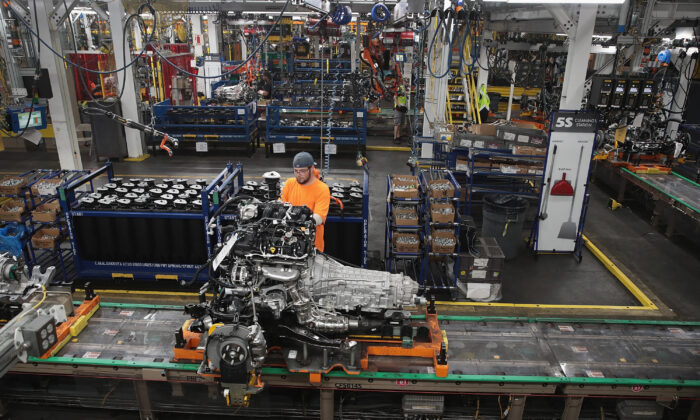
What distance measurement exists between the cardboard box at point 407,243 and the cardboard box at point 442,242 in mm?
208

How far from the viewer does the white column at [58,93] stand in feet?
26.4

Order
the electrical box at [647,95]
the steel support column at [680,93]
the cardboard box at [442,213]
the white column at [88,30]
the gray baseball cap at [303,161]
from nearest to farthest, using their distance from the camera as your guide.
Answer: the gray baseball cap at [303,161] → the cardboard box at [442,213] → the electrical box at [647,95] → the steel support column at [680,93] → the white column at [88,30]

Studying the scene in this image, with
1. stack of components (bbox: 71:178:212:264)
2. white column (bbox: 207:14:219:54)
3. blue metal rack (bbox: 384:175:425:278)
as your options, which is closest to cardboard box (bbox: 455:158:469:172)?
blue metal rack (bbox: 384:175:425:278)

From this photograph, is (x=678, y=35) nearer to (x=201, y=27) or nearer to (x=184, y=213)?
(x=184, y=213)

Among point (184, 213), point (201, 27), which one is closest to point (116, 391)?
point (184, 213)

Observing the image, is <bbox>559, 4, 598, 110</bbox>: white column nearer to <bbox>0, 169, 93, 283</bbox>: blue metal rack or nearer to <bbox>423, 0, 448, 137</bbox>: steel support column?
<bbox>423, 0, 448, 137</bbox>: steel support column

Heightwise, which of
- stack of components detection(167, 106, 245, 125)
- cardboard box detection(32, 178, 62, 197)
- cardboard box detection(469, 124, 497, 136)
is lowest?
cardboard box detection(32, 178, 62, 197)

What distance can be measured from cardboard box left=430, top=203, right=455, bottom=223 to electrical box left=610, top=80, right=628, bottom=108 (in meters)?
8.92

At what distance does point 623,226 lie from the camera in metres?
9.37

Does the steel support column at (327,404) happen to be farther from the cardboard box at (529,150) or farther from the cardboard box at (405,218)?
the cardboard box at (529,150)

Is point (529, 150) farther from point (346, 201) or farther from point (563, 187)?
point (346, 201)

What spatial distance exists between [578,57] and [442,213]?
11.2 feet

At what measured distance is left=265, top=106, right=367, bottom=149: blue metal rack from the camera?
1345 centimetres

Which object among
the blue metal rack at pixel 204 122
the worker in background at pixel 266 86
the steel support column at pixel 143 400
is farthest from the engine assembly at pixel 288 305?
the worker in background at pixel 266 86
